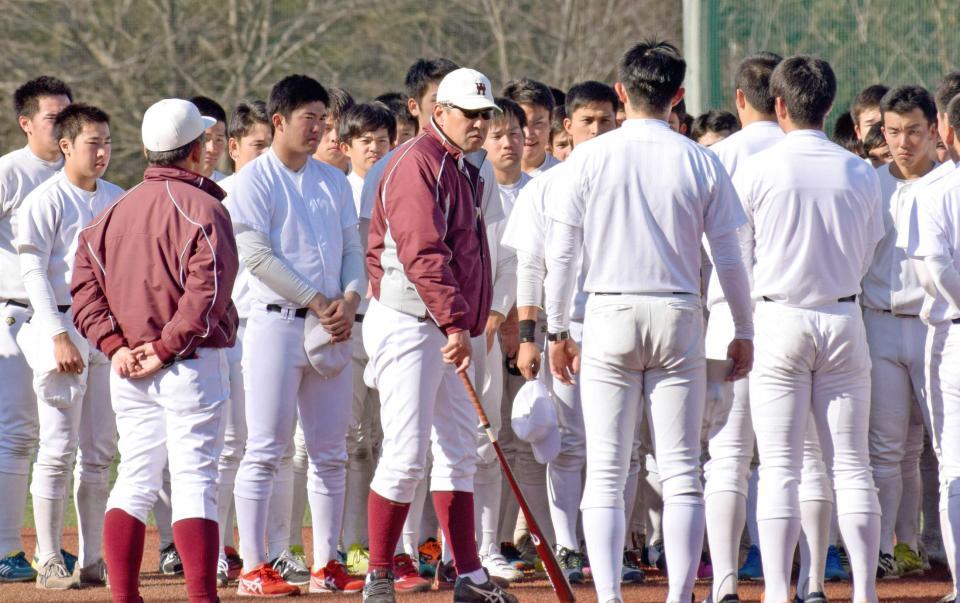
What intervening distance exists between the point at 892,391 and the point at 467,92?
244 centimetres

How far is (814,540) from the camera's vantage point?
230 inches

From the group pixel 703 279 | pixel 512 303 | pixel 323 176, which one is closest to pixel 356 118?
pixel 323 176

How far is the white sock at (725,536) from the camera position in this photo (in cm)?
586

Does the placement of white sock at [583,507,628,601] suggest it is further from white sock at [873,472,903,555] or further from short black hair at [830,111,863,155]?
short black hair at [830,111,863,155]

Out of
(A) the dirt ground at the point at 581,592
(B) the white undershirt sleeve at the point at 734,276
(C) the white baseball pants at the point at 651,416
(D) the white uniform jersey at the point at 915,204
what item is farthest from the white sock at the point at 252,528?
(D) the white uniform jersey at the point at 915,204

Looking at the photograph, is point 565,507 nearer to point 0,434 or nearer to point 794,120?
point 794,120

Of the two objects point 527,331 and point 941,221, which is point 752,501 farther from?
point 941,221

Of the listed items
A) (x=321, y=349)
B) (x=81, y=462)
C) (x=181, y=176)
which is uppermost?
(x=181, y=176)

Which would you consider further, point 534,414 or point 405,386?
point 534,414

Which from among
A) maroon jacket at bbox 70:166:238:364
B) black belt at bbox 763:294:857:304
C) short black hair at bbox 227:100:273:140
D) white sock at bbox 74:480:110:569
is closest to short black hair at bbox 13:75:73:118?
short black hair at bbox 227:100:273:140

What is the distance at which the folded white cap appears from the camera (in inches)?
253

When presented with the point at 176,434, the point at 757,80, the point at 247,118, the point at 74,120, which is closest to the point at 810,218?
the point at 757,80

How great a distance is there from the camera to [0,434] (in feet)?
23.6

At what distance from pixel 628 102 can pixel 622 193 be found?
0.37 metres
